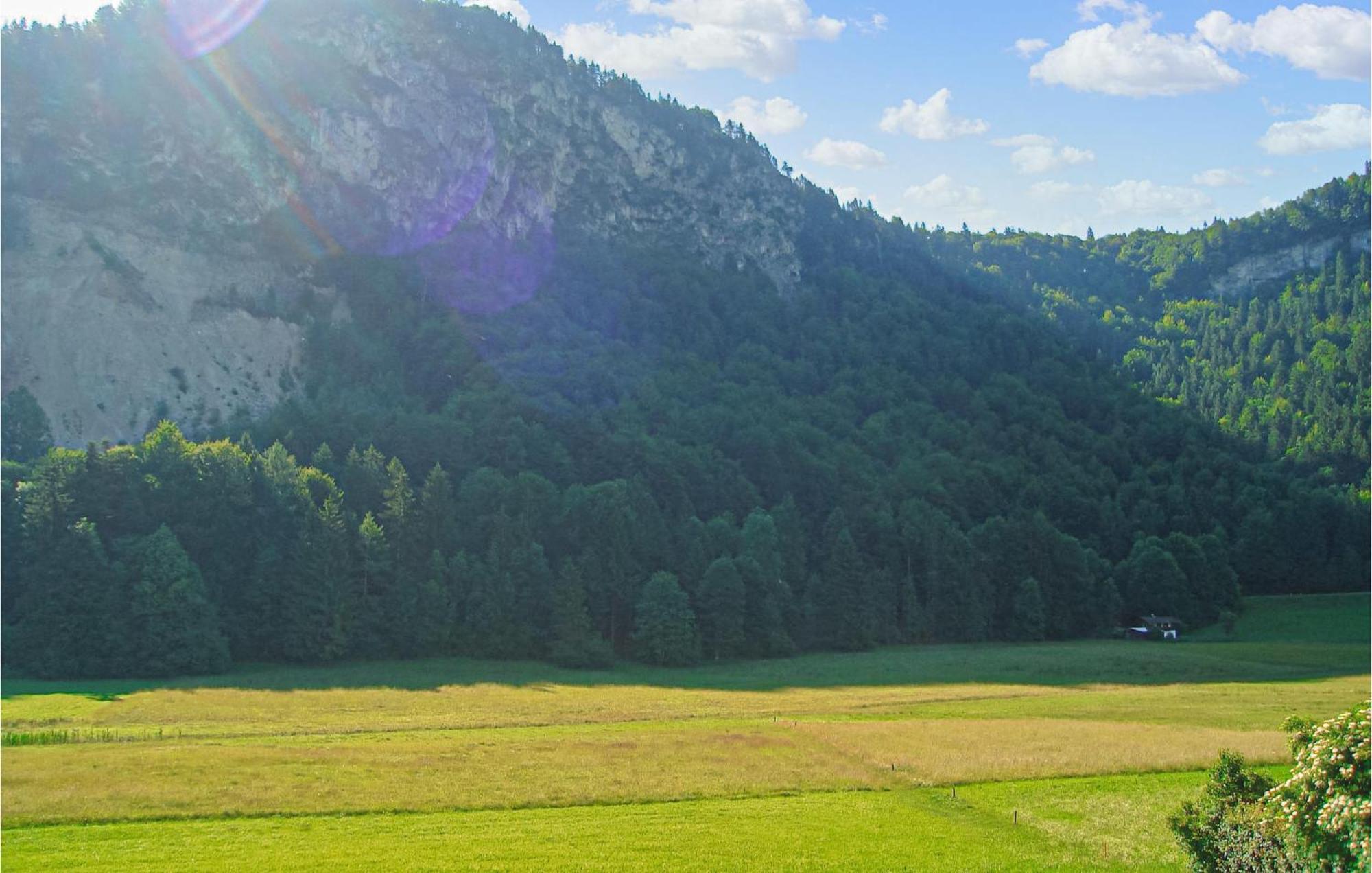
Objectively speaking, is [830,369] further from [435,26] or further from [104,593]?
[104,593]

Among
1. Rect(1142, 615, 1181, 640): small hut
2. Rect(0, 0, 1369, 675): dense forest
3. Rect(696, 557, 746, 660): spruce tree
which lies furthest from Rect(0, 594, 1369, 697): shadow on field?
Rect(1142, 615, 1181, 640): small hut

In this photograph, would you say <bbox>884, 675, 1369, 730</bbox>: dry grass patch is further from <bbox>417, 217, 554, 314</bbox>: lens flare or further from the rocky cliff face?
<bbox>417, 217, 554, 314</bbox>: lens flare

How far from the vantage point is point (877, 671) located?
84.2m

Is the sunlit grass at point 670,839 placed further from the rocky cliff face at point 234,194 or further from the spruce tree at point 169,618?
the rocky cliff face at point 234,194

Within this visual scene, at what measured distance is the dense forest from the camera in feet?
276

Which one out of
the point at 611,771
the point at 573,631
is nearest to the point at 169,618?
the point at 573,631

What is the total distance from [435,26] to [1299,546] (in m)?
153

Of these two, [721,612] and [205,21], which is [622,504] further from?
[205,21]

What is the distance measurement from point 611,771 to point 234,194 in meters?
132

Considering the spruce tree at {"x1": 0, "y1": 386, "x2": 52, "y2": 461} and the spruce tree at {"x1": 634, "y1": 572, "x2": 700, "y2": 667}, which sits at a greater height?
the spruce tree at {"x1": 0, "y1": 386, "x2": 52, "y2": 461}

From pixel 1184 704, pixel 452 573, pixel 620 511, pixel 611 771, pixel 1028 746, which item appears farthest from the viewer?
pixel 620 511

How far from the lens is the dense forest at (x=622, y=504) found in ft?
276

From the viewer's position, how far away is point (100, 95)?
151500mm

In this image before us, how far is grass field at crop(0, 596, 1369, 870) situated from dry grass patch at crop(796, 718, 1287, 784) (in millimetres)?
190
